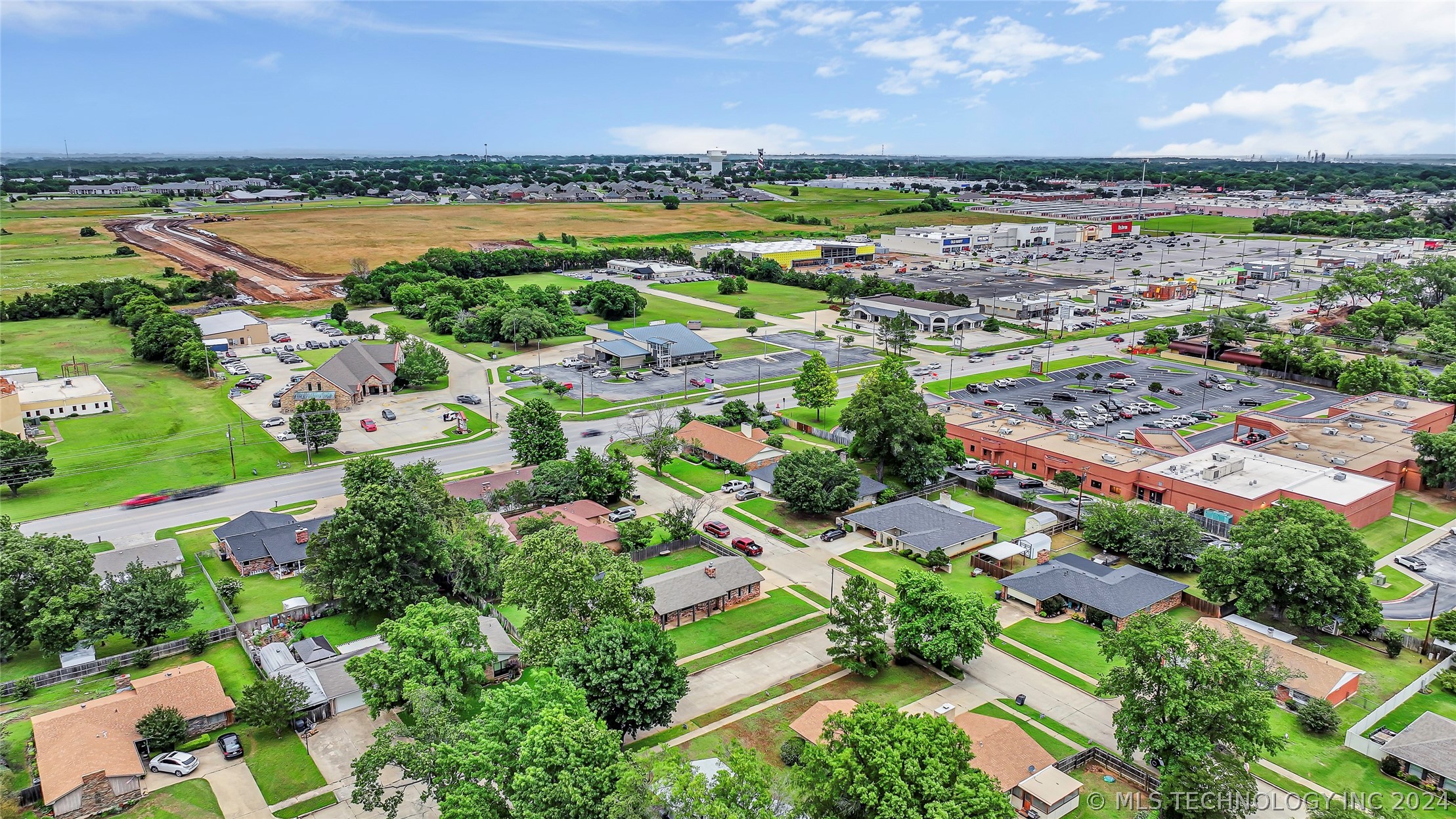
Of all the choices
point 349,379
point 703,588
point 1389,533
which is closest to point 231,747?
point 703,588

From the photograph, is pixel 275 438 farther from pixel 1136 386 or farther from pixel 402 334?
pixel 1136 386

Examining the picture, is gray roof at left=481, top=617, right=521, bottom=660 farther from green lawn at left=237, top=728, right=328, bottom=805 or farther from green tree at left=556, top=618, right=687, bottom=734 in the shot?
green lawn at left=237, top=728, right=328, bottom=805

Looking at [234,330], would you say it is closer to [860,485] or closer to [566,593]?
[860,485]

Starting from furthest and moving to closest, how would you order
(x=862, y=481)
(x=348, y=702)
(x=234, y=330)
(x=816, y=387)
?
(x=234, y=330), (x=816, y=387), (x=862, y=481), (x=348, y=702)

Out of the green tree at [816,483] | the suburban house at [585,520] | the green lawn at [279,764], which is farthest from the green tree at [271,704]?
the green tree at [816,483]

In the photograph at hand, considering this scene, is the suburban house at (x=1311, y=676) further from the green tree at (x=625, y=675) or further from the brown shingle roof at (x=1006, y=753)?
the green tree at (x=625, y=675)

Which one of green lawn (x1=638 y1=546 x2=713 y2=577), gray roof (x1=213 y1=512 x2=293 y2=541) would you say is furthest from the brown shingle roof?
gray roof (x1=213 y1=512 x2=293 y2=541)
